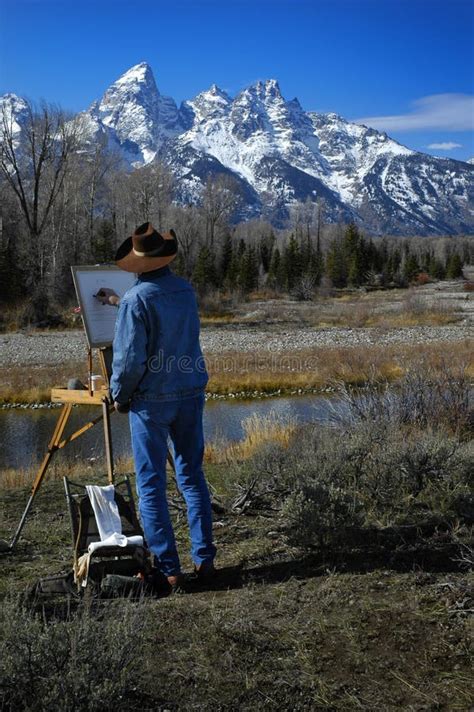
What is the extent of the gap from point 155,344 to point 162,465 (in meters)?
0.65

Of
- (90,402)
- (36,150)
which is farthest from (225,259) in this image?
(90,402)

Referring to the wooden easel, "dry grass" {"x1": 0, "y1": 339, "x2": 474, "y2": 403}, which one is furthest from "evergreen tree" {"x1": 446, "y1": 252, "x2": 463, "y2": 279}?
the wooden easel

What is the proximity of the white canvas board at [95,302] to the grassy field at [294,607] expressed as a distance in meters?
1.41

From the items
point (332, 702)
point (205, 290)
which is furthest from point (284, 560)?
point (205, 290)

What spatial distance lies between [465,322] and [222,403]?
18.2 metres

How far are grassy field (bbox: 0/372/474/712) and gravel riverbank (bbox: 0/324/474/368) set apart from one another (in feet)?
62.0

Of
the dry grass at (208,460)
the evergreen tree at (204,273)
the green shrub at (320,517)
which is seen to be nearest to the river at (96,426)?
the dry grass at (208,460)

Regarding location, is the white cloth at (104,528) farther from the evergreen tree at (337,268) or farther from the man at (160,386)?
the evergreen tree at (337,268)

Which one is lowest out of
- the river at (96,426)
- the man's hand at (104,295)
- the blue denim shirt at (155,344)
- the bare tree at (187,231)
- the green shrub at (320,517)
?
the river at (96,426)

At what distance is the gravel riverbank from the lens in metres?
25.1

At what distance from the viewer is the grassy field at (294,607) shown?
2754mm

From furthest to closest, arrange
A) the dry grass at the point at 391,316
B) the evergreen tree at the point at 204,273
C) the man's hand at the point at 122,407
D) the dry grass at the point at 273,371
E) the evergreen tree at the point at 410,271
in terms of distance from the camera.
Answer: the evergreen tree at the point at 410,271, the evergreen tree at the point at 204,273, the dry grass at the point at 391,316, the dry grass at the point at 273,371, the man's hand at the point at 122,407

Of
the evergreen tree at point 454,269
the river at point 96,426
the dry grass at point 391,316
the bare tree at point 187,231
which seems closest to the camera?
the river at point 96,426

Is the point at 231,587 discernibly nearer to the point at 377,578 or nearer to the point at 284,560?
the point at 284,560
